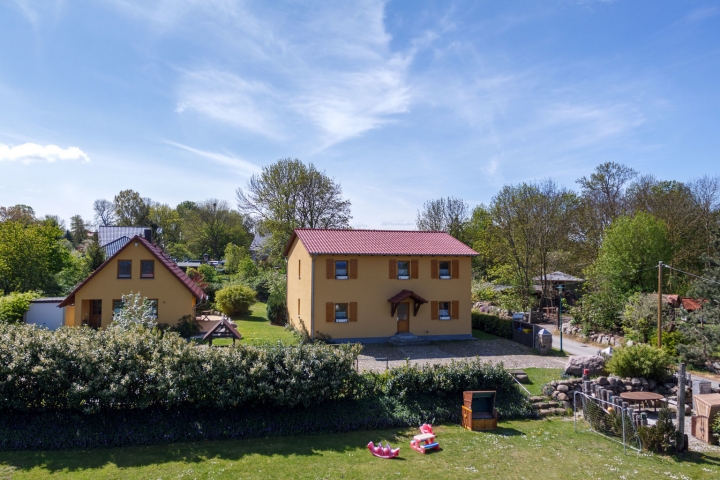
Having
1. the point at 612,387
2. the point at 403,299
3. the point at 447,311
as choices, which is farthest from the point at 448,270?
the point at 612,387

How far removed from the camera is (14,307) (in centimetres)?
2328

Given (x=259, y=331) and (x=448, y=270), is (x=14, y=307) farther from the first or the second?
(x=448, y=270)

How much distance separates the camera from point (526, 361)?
20.7 meters

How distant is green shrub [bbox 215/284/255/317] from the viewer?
33.3 m

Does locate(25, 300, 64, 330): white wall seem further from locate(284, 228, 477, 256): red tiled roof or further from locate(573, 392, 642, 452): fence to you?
locate(573, 392, 642, 452): fence

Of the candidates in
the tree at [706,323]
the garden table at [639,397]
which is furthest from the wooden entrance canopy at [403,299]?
the tree at [706,323]

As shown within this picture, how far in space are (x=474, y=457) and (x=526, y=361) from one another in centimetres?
1030

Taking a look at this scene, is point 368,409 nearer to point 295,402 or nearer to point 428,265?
point 295,402

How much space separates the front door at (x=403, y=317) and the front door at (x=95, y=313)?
1607 cm

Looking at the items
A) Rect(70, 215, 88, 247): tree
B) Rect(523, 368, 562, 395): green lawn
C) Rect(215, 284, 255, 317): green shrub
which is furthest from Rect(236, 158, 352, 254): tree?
Rect(70, 215, 88, 247): tree

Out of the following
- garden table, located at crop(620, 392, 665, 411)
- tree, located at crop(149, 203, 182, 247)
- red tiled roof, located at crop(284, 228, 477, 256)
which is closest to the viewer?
→ garden table, located at crop(620, 392, 665, 411)

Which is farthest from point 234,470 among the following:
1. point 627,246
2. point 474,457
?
point 627,246

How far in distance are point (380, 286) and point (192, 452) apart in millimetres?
14599

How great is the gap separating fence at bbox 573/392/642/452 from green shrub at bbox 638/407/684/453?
0.23m
